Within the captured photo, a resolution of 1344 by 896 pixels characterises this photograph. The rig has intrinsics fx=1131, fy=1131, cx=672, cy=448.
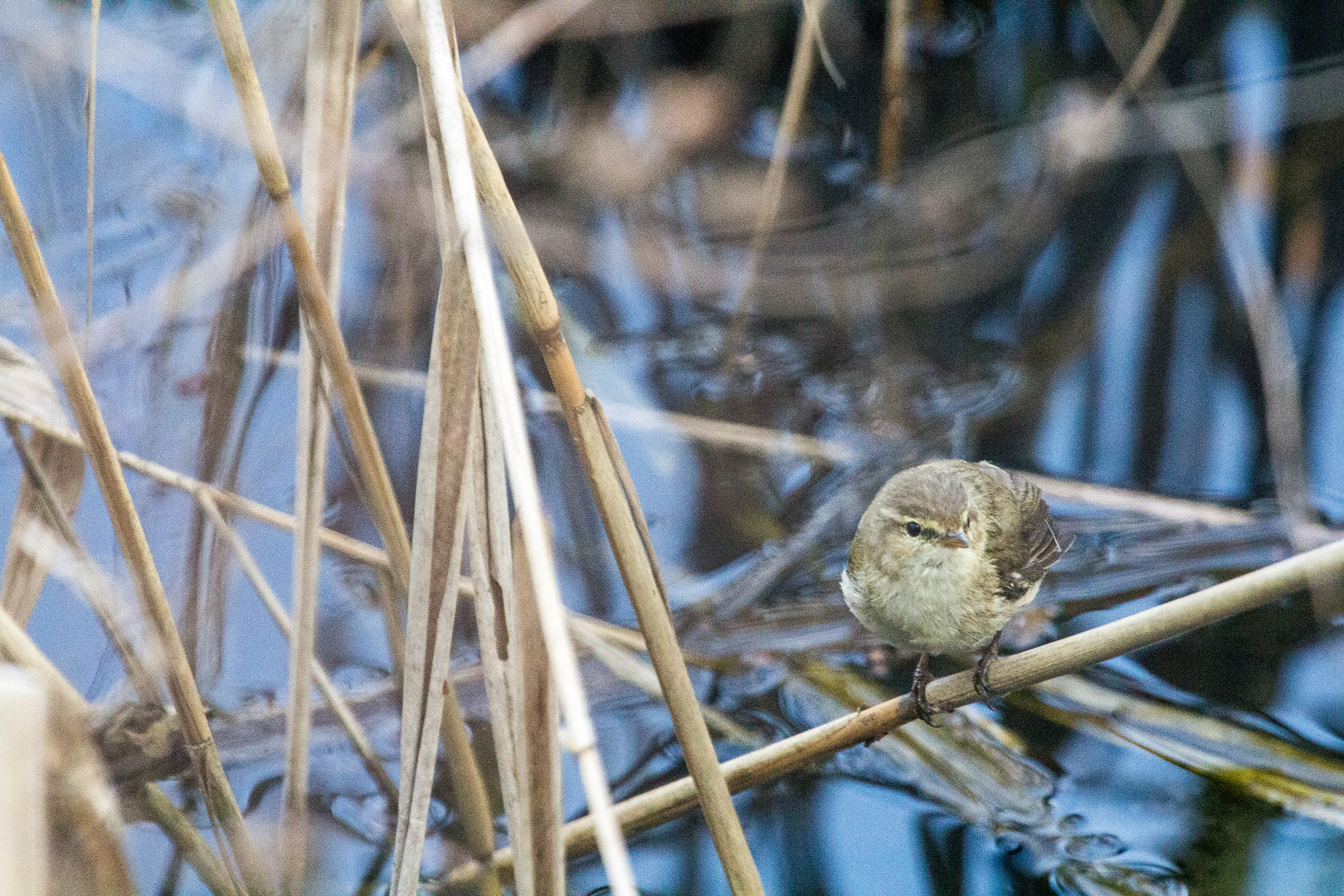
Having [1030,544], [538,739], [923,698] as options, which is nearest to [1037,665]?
[923,698]

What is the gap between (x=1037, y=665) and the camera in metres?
2.01

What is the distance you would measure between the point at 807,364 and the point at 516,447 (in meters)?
3.03

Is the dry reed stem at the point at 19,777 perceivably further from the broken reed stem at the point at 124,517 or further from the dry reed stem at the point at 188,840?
the dry reed stem at the point at 188,840

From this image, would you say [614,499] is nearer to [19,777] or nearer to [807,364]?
[19,777]

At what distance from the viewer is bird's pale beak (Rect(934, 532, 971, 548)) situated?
242cm

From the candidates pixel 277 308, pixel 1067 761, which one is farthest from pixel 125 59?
pixel 1067 761

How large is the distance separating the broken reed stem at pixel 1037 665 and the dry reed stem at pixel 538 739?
0.91ft

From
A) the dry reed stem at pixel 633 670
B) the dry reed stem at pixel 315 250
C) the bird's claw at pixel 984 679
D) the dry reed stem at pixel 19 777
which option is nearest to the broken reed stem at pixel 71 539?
the dry reed stem at pixel 315 250

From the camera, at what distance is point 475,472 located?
5.31 ft

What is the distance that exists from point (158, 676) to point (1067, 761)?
2178mm

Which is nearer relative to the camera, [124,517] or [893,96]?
[124,517]

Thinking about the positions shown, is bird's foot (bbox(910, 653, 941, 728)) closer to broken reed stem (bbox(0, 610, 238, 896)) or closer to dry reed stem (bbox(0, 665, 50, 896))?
broken reed stem (bbox(0, 610, 238, 896))

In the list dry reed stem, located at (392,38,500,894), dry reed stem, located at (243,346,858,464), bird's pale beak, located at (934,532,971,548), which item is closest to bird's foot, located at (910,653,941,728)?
bird's pale beak, located at (934,532,971,548)

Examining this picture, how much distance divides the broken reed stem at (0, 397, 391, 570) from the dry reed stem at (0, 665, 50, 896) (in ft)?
3.33
